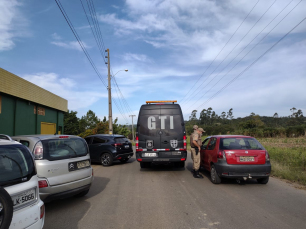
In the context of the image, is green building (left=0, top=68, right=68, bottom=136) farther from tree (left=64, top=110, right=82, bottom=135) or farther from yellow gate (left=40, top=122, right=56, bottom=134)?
tree (left=64, top=110, right=82, bottom=135)

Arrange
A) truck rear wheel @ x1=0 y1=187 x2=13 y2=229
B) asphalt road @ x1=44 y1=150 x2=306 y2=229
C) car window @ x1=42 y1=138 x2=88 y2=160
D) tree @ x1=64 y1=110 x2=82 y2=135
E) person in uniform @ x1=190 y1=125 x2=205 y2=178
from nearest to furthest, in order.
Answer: truck rear wheel @ x1=0 y1=187 x2=13 y2=229 < asphalt road @ x1=44 y1=150 x2=306 y2=229 < car window @ x1=42 y1=138 x2=88 y2=160 < person in uniform @ x1=190 y1=125 x2=205 y2=178 < tree @ x1=64 y1=110 x2=82 y2=135

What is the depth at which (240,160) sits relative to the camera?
657 centimetres

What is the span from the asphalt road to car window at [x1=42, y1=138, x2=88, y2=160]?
3.76 feet

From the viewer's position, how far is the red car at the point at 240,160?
6.51m

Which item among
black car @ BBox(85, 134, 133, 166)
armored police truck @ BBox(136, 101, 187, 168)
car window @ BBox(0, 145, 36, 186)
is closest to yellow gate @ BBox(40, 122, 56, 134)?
black car @ BBox(85, 134, 133, 166)

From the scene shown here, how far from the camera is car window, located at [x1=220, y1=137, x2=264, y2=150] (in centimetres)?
685

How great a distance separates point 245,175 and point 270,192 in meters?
0.74

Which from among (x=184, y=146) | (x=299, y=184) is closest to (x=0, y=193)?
(x=184, y=146)

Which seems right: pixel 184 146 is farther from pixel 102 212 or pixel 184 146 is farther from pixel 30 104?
pixel 30 104

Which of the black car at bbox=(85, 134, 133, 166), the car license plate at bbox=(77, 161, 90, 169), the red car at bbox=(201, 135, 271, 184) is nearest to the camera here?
the car license plate at bbox=(77, 161, 90, 169)

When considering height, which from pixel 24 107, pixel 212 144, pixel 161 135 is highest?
pixel 24 107

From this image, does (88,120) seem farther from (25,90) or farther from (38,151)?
(38,151)

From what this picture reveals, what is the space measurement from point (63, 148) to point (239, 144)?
5.01 metres

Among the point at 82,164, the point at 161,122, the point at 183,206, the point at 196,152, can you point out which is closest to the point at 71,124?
the point at 161,122
